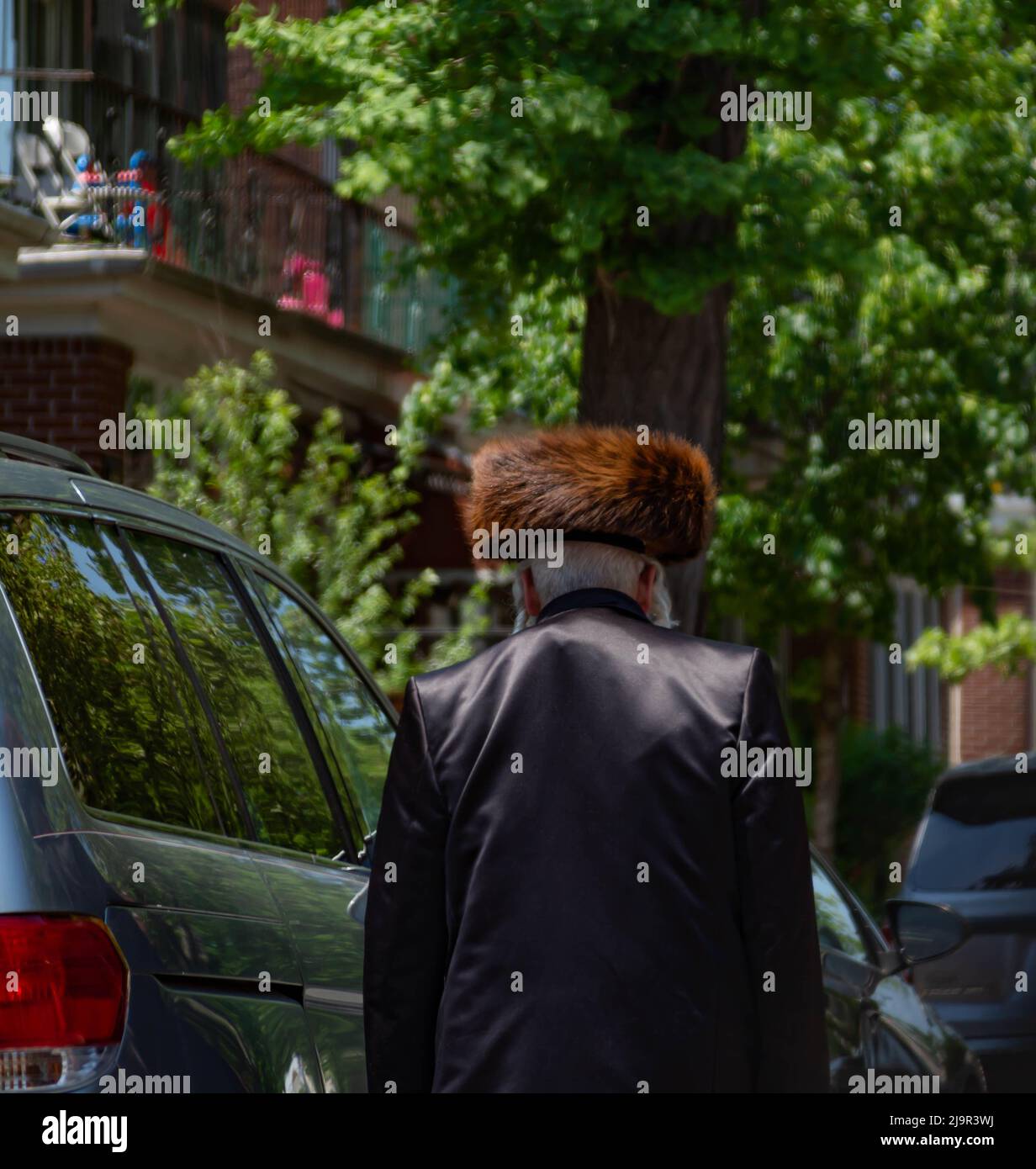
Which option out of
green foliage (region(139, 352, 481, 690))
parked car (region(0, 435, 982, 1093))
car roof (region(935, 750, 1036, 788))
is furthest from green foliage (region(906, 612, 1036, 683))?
parked car (region(0, 435, 982, 1093))

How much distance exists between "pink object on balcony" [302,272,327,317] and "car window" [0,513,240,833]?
1227 cm

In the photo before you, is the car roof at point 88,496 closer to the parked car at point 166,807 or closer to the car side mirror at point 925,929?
the parked car at point 166,807

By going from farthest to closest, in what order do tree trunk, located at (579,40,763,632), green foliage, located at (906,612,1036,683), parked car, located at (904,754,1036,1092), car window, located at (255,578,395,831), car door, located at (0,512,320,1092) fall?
green foliage, located at (906,612,1036,683) → tree trunk, located at (579,40,763,632) → parked car, located at (904,754,1036,1092) → car window, located at (255,578,395,831) → car door, located at (0,512,320,1092)

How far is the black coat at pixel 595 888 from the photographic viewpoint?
111 inches

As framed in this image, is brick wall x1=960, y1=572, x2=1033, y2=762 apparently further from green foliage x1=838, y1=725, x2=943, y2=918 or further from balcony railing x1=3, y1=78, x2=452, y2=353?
balcony railing x1=3, y1=78, x2=452, y2=353

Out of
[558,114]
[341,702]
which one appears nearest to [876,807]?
[558,114]

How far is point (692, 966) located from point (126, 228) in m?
11.1

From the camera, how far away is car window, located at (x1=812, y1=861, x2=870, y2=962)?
18.7ft

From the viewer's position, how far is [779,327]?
43.5ft

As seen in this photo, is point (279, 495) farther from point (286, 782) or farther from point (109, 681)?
point (109, 681)

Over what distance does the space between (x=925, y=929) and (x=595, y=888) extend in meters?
2.86

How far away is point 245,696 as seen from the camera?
12.4 feet

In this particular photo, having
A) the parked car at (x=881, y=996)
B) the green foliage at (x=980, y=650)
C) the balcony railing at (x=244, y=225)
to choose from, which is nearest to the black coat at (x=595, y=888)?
the parked car at (x=881, y=996)
